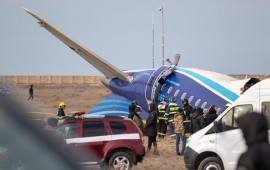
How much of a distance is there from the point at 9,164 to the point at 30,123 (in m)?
0.23

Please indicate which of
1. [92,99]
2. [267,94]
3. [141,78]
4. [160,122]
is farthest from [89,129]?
[92,99]

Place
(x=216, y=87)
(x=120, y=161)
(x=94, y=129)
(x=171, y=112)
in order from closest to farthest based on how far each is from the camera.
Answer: (x=120, y=161), (x=94, y=129), (x=171, y=112), (x=216, y=87)

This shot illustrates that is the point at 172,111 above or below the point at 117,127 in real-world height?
below

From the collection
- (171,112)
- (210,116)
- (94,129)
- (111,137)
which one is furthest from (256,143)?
(171,112)

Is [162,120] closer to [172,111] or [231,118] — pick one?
[172,111]

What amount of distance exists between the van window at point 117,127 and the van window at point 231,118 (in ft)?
7.66

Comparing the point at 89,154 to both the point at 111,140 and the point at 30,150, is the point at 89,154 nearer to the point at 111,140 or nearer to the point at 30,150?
the point at 30,150

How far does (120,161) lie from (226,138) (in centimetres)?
263

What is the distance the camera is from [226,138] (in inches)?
496

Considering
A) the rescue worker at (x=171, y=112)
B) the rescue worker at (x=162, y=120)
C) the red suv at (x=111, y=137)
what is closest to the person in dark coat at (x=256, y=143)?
the red suv at (x=111, y=137)

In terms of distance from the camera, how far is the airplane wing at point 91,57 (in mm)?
27672

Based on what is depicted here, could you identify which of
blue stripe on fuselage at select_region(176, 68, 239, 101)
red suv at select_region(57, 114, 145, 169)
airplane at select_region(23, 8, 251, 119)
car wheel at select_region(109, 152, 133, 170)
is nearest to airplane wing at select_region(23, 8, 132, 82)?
airplane at select_region(23, 8, 251, 119)

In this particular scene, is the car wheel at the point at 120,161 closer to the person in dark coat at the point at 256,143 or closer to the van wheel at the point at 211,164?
the van wheel at the point at 211,164

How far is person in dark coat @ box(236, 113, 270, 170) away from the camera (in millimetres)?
3283
